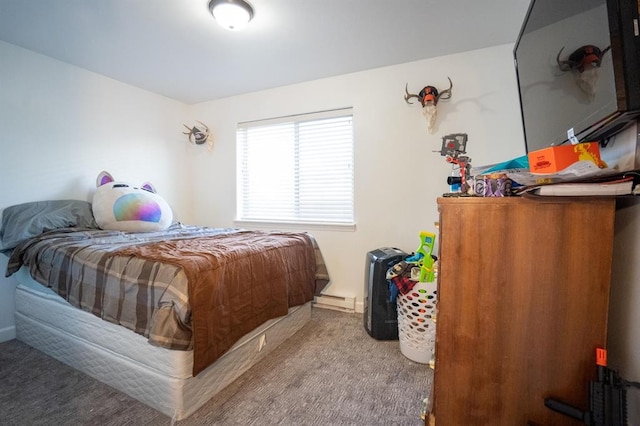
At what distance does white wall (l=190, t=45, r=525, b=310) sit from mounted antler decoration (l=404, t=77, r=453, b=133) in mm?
55

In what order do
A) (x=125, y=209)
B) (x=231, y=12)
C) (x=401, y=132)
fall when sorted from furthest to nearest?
1. (x=401, y=132)
2. (x=125, y=209)
3. (x=231, y=12)

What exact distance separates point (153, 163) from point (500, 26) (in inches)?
138

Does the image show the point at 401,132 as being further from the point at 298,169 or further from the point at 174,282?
the point at 174,282

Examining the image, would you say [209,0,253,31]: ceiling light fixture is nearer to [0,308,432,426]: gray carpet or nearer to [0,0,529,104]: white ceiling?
[0,0,529,104]: white ceiling

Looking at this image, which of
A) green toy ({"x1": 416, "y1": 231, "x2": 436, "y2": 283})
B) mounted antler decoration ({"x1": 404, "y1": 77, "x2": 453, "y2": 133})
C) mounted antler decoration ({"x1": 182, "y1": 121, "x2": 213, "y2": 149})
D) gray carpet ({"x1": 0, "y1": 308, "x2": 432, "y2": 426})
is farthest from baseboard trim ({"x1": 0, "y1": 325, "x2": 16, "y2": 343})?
mounted antler decoration ({"x1": 404, "y1": 77, "x2": 453, "y2": 133})

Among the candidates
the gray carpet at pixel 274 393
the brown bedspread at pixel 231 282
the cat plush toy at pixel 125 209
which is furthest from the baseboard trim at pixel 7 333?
the brown bedspread at pixel 231 282

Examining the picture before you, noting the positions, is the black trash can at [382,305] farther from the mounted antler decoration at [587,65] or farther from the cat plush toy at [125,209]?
the cat plush toy at [125,209]

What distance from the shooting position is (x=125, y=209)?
2.26 meters

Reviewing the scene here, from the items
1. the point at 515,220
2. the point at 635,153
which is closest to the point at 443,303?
the point at 515,220

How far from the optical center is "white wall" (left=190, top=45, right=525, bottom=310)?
212 centimetres

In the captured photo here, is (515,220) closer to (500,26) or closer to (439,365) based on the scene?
(439,365)

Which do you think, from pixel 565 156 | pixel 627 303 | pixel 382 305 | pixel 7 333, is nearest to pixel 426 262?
pixel 382 305

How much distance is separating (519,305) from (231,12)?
2.04 meters

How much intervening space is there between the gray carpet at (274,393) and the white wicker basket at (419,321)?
8 cm
